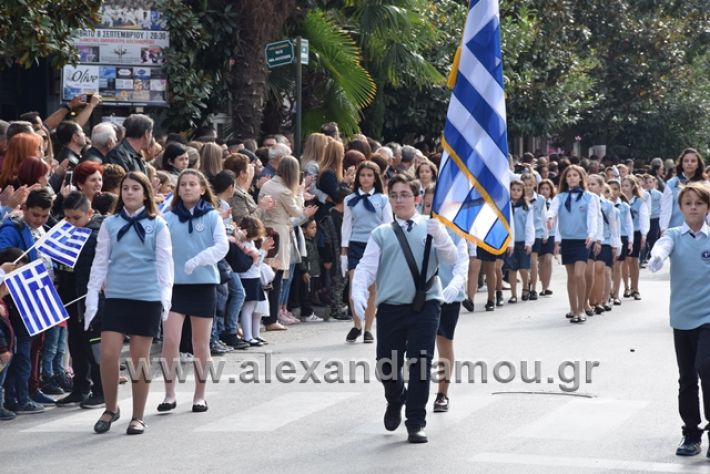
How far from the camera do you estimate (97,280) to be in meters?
9.67

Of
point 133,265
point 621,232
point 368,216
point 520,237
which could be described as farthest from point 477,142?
point 621,232

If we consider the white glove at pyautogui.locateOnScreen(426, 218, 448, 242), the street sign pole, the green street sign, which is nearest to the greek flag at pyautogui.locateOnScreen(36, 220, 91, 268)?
the white glove at pyautogui.locateOnScreen(426, 218, 448, 242)

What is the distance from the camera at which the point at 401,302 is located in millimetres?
9383

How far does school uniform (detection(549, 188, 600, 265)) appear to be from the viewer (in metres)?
17.0

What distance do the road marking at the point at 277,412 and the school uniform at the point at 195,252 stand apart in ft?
Result: 2.72

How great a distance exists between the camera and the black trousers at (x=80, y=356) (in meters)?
10.9

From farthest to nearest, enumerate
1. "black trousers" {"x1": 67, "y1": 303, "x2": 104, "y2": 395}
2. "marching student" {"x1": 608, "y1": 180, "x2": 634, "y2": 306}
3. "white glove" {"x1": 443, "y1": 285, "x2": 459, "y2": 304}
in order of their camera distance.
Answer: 1. "marching student" {"x1": 608, "y1": 180, "x2": 634, "y2": 306}
2. "black trousers" {"x1": 67, "y1": 303, "x2": 104, "y2": 395}
3. "white glove" {"x1": 443, "y1": 285, "x2": 459, "y2": 304}

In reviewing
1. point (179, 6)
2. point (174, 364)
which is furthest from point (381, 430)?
point (179, 6)

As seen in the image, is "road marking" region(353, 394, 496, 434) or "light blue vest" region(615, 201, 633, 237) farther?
"light blue vest" region(615, 201, 633, 237)

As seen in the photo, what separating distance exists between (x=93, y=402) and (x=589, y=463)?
417cm

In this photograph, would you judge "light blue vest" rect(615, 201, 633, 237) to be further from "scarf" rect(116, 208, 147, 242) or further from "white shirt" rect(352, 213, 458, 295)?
"scarf" rect(116, 208, 147, 242)

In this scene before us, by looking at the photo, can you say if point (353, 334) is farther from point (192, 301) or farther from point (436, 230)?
point (436, 230)

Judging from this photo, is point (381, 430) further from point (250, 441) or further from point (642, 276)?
point (642, 276)

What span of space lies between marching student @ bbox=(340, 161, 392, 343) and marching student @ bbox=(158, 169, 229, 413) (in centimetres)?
409
